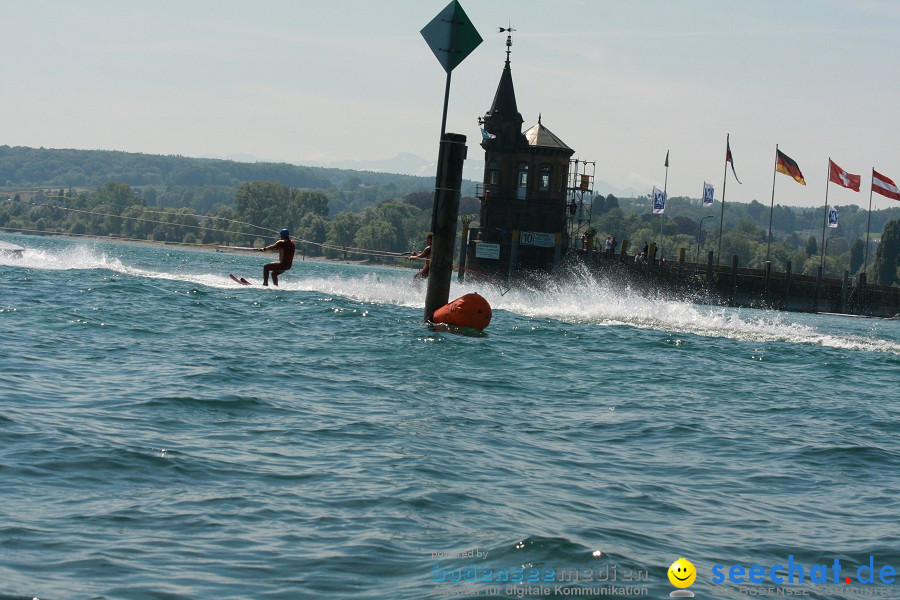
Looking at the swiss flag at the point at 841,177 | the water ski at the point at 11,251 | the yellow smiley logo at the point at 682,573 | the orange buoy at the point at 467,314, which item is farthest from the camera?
the swiss flag at the point at 841,177

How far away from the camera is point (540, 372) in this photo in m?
18.4

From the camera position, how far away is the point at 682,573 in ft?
24.5

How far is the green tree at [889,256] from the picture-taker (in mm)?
133750

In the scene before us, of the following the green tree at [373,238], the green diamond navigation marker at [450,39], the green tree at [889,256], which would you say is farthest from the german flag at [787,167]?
the green tree at [373,238]

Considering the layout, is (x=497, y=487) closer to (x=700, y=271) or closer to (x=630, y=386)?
(x=630, y=386)

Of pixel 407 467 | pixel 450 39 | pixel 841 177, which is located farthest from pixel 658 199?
pixel 407 467

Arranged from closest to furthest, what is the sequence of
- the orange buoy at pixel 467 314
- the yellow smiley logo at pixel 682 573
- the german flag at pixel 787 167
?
the yellow smiley logo at pixel 682 573 → the orange buoy at pixel 467 314 → the german flag at pixel 787 167

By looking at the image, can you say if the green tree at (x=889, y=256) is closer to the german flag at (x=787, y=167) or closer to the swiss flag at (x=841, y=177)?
the swiss flag at (x=841, y=177)

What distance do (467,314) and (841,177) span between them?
185 ft

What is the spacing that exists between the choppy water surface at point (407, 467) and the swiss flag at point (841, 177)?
54904 mm

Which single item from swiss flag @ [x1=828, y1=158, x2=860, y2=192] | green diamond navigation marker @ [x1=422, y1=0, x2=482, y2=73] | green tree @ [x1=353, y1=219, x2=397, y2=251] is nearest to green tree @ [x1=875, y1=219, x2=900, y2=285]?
swiss flag @ [x1=828, y1=158, x2=860, y2=192]

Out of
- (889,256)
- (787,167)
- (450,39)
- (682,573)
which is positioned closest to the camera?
(682,573)

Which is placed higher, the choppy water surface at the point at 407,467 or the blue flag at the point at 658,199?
the blue flag at the point at 658,199

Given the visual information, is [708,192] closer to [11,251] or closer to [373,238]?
[11,251]
